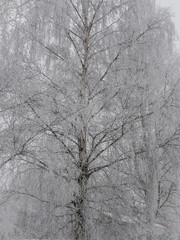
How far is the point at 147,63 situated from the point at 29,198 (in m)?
3.13

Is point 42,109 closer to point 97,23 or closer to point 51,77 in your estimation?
point 51,77

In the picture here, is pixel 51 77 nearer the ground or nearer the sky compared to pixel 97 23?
nearer the ground

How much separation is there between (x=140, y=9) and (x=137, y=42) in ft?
2.01

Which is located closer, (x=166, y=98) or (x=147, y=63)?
(x=166, y=98)

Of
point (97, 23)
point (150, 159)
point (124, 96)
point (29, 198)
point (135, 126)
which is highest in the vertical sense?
point (97, 23)

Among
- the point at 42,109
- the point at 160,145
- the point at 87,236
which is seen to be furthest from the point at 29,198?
the point at 160,145

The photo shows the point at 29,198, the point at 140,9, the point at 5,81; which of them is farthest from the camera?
the point at 140,9

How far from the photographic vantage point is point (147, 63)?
560 cm

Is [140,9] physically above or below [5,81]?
above

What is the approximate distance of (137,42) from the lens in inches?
215

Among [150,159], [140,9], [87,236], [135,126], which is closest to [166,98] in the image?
[135,126]

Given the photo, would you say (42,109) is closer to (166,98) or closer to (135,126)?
(135,126)

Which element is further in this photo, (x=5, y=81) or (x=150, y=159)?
(x=150, y=159)

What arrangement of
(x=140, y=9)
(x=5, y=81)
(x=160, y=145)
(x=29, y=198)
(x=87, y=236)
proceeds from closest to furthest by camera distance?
(x=5, y=81) → (x=87, y=236) → (x=29, y=198) → (x=160, y=145) → (x=140, y=9)
